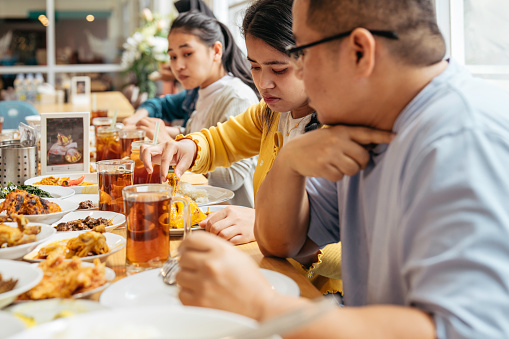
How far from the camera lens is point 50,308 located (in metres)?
0.88

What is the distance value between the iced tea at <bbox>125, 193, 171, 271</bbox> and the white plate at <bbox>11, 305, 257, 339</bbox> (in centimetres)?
48

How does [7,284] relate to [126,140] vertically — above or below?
below

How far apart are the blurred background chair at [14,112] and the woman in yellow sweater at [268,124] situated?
9.40ft

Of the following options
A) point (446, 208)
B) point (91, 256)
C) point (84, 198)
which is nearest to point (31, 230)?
point (91, 256)

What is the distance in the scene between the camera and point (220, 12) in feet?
21.4

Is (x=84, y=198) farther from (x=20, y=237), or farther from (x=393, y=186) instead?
(x=393, y=186)

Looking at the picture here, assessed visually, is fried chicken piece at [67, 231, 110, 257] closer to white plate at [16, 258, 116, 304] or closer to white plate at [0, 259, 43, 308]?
white plate at [16, 258, 116, 304]

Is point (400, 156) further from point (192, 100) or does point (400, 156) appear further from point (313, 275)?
point (192, 100)

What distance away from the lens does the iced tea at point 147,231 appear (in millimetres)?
1175

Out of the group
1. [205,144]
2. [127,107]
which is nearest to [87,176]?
[205,144]

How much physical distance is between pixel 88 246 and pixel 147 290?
0.23 metres

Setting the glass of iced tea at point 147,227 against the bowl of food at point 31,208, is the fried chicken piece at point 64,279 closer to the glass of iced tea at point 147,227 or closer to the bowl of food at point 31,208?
the glass of iced tea at point 147,227

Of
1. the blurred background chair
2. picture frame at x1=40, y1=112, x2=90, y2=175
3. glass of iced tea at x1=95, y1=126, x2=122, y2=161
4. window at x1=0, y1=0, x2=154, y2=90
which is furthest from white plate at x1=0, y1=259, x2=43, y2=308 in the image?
window at x1=0, y1=0, x2=154, y2=90

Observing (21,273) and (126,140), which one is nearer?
(21,273)
